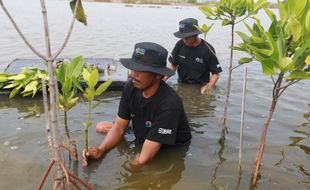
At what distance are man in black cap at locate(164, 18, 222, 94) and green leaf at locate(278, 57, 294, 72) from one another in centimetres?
312

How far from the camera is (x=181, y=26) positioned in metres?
5.31

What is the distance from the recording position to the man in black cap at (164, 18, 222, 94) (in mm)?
5812

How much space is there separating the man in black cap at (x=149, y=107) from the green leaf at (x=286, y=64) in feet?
3.62

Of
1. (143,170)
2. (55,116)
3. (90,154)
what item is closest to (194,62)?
(143,170)

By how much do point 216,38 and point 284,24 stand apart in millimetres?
13403

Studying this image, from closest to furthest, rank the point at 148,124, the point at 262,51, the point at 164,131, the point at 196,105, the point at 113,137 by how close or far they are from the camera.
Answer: the point at 262,51 → the point at 164,131 → the point at 148,124 → the point at 113,137 → the point at 196,105

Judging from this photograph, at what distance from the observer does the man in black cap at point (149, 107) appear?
3170mm

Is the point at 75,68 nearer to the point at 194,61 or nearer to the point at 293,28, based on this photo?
the point at 293,28

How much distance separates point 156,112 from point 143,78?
0.45 meters

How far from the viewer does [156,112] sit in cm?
349

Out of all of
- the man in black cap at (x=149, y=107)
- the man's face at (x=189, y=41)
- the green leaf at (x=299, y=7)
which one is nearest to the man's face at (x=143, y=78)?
the man in black cap at (x=149, y=107)

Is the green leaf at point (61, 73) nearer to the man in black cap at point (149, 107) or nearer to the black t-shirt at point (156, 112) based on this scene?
the man in black cap at point (149, 107)

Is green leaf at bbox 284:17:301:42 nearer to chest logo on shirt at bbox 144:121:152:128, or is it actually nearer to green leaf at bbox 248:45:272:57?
green leaf at bbox 248:45:272:57

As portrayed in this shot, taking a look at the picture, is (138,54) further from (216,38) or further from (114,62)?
(216,38)
